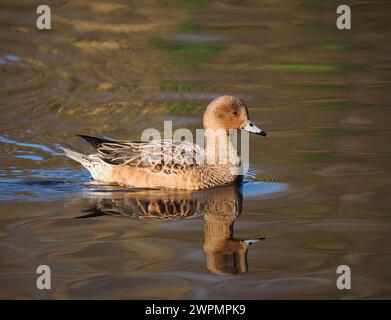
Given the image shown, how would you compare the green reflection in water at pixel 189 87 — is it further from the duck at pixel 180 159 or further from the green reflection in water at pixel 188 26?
the duck at pixel 180 159

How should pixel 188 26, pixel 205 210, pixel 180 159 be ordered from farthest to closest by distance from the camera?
pixel 188 26, pixel 180 159, pixel 205 210

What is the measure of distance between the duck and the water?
7.0 inches

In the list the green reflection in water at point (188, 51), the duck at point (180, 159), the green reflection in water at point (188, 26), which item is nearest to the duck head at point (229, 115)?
the duck at point (180, 159)

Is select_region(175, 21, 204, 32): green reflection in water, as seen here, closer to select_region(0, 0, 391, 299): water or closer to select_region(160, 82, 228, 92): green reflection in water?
select_region(0, 0, 391, 299): water

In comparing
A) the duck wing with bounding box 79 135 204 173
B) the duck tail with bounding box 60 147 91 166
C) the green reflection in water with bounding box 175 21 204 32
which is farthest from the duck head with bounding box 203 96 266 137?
the green reflection in water with bounding box 175 21 204 32

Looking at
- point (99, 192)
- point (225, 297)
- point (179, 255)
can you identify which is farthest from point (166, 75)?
point (225, 297)

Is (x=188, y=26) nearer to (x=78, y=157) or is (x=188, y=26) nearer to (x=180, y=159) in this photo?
(x=78, y=157)

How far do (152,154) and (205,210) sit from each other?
3.33 feet

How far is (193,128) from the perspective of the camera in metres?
10.0

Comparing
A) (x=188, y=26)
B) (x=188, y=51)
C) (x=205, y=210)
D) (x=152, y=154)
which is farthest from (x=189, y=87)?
(x=205, y=210)

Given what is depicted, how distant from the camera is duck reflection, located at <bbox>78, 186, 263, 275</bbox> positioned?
670 centimetres

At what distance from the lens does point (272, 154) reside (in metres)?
9.30

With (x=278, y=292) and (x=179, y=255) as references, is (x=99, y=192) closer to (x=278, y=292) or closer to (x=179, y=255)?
(x=179, y=255)
